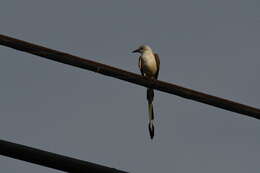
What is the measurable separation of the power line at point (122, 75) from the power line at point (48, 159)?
1.01 m

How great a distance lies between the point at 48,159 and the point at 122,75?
4.44 feet

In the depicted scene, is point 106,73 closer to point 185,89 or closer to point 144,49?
point 185,89

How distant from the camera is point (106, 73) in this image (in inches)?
120

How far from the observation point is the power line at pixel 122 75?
2674 mm

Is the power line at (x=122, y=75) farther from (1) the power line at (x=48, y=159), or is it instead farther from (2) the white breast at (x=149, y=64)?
(2) the white breast at (x=149, y=64)

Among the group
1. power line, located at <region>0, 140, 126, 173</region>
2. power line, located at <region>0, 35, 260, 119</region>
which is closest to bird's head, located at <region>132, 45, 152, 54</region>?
power line, located at <region>0, 35, 260, 119</region>

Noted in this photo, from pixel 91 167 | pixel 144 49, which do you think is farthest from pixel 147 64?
pixel 91 167

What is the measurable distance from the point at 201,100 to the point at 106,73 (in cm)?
69

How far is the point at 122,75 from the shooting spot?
3070 millimetres

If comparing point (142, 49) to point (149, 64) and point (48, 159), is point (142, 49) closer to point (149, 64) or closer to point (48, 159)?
point (149, 64)

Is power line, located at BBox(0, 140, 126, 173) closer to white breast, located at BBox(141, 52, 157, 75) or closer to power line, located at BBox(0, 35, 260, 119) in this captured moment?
power line, located at BBox(0, 35, 260, 119)

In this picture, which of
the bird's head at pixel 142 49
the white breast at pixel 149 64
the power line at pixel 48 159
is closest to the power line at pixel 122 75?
the power line at pixel 48 159

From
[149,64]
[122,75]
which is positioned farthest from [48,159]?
[149,64]

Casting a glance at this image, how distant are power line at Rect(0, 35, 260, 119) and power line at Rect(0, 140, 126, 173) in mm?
1012
